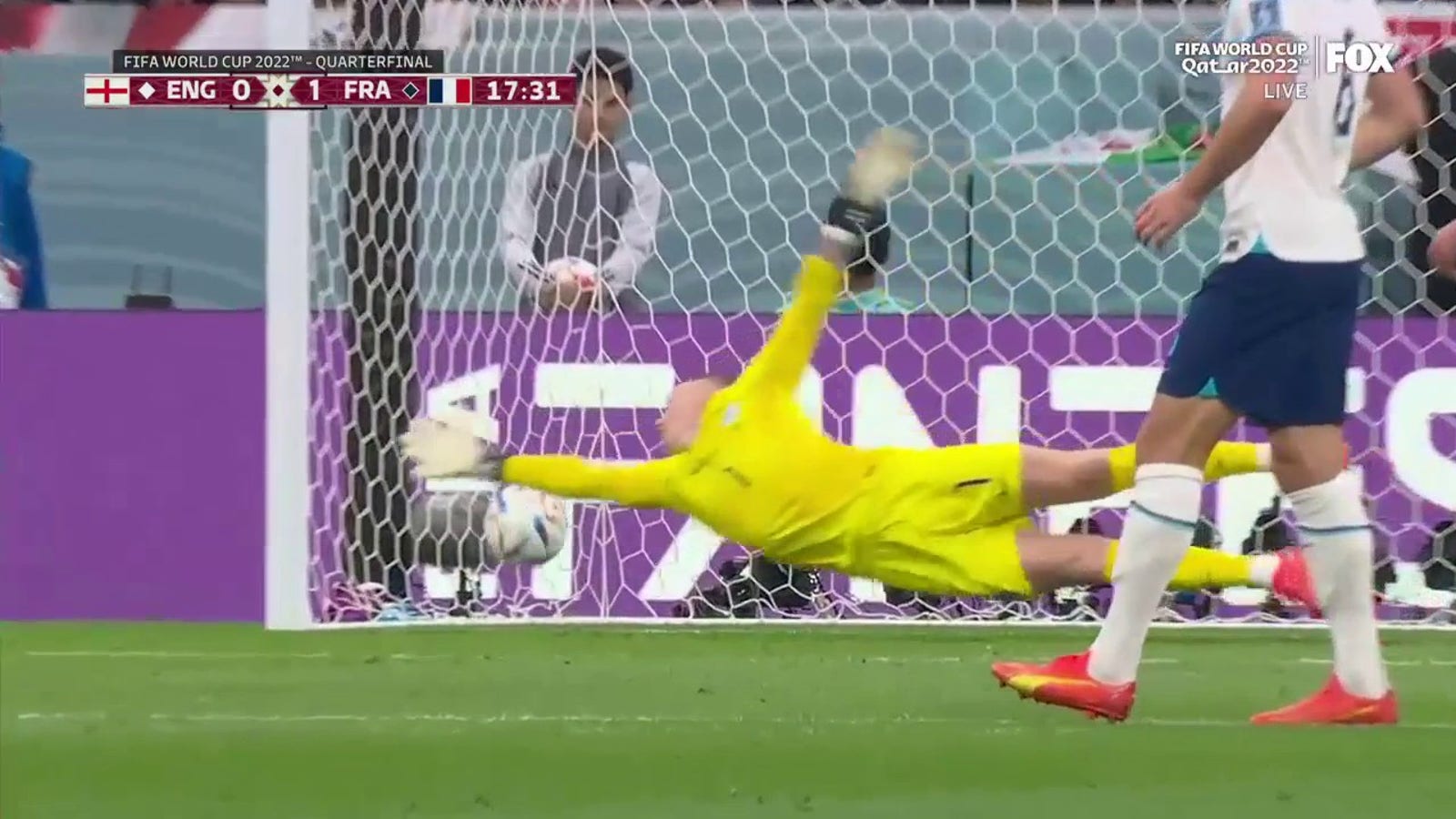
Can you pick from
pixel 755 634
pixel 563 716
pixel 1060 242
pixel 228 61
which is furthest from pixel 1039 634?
pixel 228 61

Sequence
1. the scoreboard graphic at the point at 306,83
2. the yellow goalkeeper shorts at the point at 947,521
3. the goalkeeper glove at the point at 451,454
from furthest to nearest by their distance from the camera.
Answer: the scoreboard graphic at the point at 306,83 → the yellow goalkeeper shorts at the point at 947,521 → the goalkeeper glove at the point at 451,454

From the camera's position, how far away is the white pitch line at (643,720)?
15.7ft

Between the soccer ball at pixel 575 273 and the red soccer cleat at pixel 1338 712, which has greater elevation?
the soccer ball at pixel 575 273

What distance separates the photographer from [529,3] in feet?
27.0

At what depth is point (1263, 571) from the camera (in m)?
6.70

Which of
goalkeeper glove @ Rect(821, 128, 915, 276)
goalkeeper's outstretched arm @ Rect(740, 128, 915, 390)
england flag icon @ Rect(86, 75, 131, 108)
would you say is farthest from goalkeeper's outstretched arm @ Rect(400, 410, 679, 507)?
england flag icon @ Rect(86, 75, 131, 108)

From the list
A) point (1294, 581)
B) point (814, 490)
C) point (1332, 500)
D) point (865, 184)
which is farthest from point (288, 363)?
point (1332, 500)

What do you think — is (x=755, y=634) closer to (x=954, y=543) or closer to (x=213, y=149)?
(x=954, y=543)

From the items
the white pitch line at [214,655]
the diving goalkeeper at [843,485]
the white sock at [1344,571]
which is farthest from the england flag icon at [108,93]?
the white sock at [1344,571]

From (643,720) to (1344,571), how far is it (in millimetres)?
1312

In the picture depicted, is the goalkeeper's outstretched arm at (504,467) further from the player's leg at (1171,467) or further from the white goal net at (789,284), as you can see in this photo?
the player's leg at (1171,467)

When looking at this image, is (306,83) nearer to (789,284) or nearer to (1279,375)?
(789,284)

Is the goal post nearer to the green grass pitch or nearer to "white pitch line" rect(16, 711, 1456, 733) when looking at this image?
the green grass pitch

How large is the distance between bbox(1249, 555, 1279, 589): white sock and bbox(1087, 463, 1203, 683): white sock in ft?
5.98
